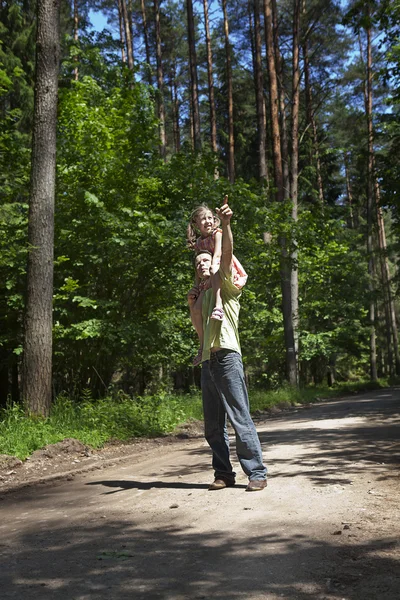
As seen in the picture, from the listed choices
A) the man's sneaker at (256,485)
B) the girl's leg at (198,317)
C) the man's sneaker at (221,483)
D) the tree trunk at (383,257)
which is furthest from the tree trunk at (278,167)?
the man's sneaker at (256,485)

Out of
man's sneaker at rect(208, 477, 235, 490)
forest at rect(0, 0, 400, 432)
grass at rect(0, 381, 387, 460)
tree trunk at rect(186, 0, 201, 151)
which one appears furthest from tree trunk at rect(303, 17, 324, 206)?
man's sneaker at rect(208, 477, 235, 490)

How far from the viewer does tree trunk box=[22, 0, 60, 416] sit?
32.5 feet

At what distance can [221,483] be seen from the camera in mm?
5375

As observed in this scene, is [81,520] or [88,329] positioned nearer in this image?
[81,520]

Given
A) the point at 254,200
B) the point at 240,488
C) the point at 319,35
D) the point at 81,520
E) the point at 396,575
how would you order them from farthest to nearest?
the point at 319,35, the point at 254,200, the point at 240,488, the point at 81,520, the point at 396,575

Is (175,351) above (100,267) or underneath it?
underneath

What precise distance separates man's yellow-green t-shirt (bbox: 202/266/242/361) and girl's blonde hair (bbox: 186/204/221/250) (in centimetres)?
49

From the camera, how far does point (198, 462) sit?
23.7 feet

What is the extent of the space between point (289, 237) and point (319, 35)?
13.4 meters

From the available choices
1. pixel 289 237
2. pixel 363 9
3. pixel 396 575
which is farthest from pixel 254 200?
pixel 396 575

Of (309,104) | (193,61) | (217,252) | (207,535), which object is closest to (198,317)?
(217,252)

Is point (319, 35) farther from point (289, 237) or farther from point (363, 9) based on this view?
point (363, 9)

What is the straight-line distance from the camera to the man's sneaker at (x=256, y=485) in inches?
202

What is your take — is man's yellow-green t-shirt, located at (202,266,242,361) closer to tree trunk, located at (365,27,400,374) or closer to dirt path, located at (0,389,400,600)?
dirt path, located at (0,389,400,600)
